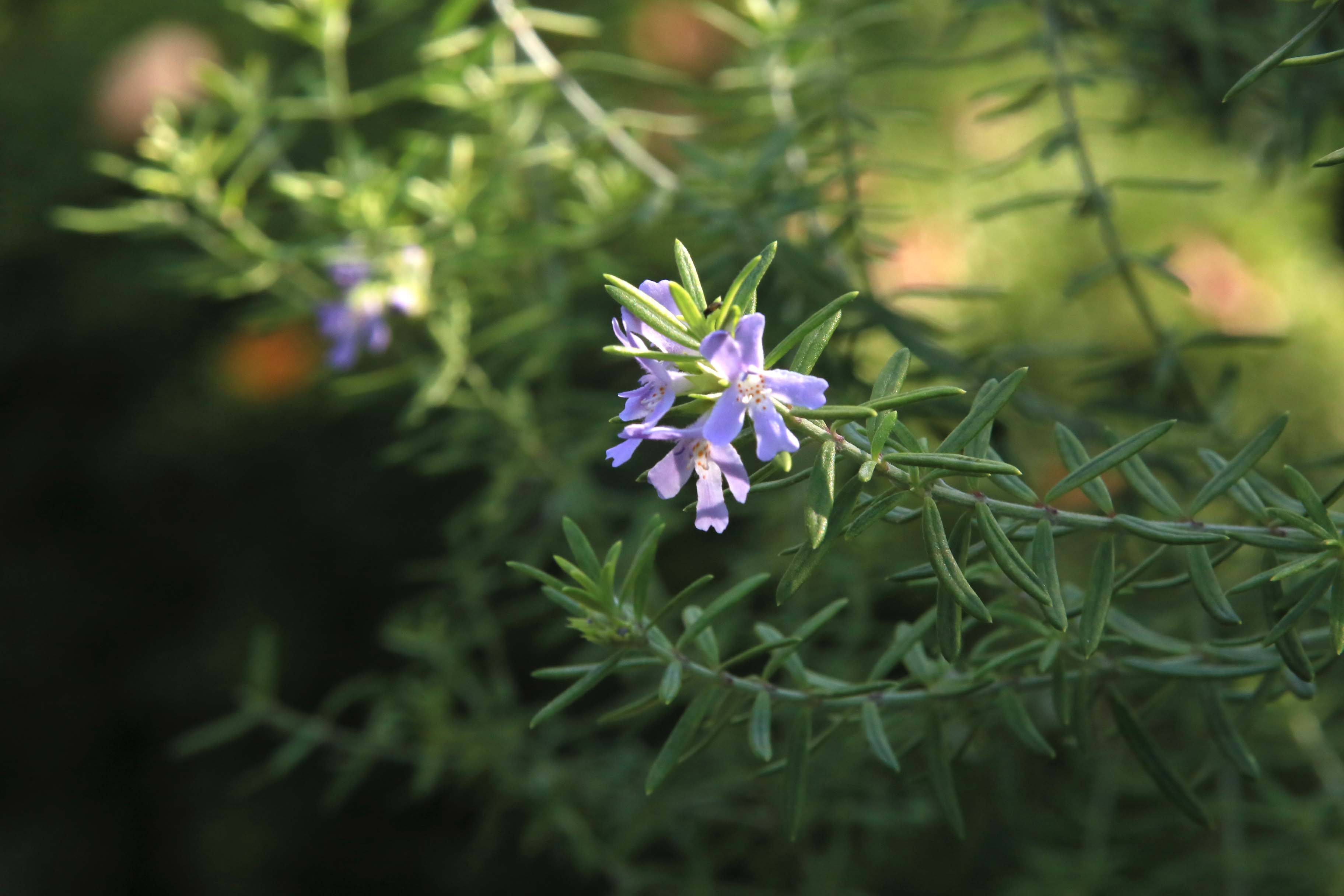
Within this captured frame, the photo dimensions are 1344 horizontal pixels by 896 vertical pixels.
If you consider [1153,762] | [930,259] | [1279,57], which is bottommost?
[930,259]

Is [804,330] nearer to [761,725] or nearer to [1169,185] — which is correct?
[761,725]

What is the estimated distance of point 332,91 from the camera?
0.90 meters

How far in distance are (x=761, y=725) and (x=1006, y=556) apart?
15 cm

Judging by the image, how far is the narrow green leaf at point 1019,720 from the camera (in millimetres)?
494

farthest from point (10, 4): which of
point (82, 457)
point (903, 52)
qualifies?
point (903, 52)

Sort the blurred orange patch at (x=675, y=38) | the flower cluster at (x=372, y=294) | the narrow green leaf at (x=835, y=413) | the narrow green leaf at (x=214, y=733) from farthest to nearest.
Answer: the blurred orange patch at (x=675, y=38) < the narrow green leaf at (x=214, y=733) < the flower cluster at (x=372, y=294) < the narrow green leaf at (x=835, y=413)

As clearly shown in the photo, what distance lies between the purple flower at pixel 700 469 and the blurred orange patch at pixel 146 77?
1088mm

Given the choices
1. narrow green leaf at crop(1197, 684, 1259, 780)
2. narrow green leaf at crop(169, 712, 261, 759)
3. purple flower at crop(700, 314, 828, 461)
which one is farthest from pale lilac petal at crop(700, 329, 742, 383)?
narrow green leaf at crop(169, 712, 261, 759)

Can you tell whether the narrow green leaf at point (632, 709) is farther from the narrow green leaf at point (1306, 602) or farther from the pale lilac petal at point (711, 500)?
the narrow green leaf at point (1306, 602)

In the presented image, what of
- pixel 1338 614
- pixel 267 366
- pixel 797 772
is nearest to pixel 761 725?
pixel 797 772

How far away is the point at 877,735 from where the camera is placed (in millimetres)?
479

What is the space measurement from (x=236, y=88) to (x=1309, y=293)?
1.27m

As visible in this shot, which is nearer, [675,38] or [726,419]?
[726,419]

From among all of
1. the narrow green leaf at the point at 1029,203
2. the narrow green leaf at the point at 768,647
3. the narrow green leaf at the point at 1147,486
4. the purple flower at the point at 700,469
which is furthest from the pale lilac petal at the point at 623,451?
the narrow green leaf at the point at 1029,203
